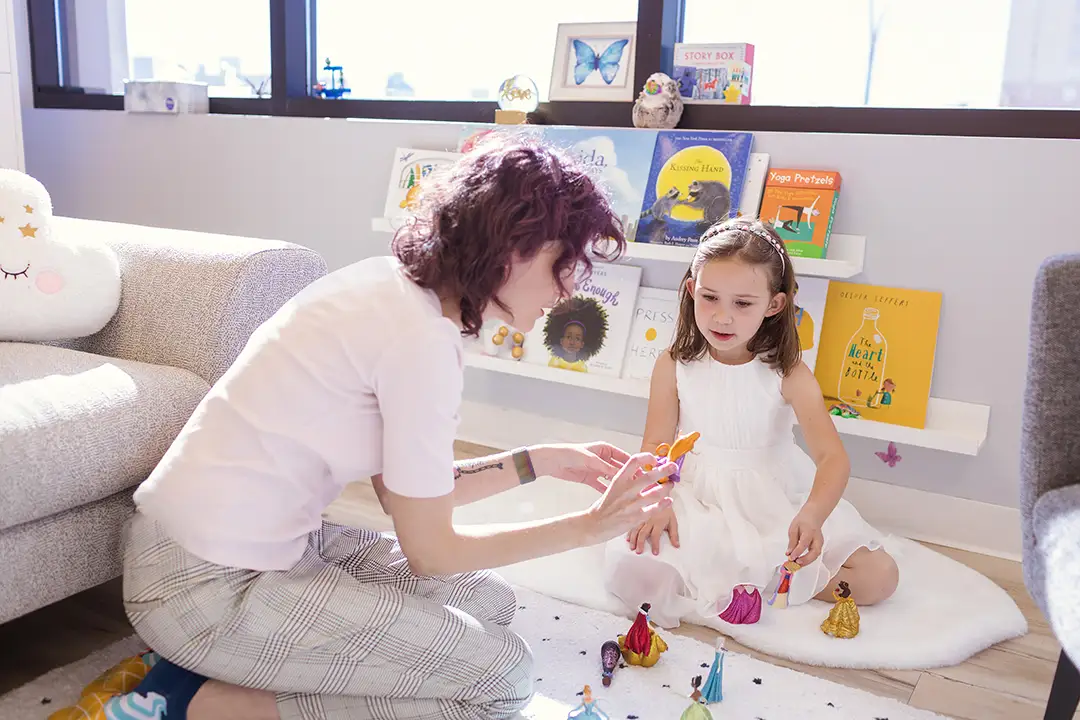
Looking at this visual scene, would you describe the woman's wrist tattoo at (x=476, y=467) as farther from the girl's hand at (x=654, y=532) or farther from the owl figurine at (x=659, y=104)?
the owl figurine at (x=659, y=104)

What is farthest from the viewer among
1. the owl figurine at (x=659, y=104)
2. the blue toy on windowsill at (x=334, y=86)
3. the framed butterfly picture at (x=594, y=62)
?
the blue toy on windowsill at (x=334, y=86)

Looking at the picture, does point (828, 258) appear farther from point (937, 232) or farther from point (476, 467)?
point (476, 467)

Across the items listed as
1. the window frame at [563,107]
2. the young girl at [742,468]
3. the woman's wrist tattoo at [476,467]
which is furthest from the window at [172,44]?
the woman's wrist tattoo at [476,467]

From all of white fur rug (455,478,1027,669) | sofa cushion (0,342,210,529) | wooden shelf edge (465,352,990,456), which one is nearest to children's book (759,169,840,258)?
wooden shelf edge (465,352,990,456)

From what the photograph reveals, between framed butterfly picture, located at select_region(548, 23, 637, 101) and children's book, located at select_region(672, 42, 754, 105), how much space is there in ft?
0.48

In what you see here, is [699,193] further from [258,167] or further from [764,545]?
[258,167]

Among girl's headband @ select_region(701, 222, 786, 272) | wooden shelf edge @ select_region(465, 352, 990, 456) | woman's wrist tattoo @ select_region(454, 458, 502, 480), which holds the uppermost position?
girl's headband @ select_region(701, 222, 786, 272)

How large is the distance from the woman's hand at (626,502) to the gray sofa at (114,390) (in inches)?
28.8

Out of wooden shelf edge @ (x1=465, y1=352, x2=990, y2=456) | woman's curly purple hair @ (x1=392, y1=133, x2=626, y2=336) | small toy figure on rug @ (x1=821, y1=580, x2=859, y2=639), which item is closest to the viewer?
woman's curly purple hair @ (x1=392, y1=133, x2=626, y2=336)

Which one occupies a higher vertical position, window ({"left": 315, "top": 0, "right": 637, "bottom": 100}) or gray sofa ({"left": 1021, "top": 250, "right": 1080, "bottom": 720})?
window ({"left": 315, "top": 0, "right": 637, "bottom": 100})

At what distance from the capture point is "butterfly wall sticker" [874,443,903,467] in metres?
2.21

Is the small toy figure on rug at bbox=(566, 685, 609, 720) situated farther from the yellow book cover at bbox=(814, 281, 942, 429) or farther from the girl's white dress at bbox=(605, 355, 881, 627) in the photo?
the yellow book cover at bbox=(814, 281, 942, 429)

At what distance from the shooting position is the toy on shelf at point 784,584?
5.46 ft

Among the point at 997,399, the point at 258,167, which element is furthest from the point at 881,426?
the point at 258,167
